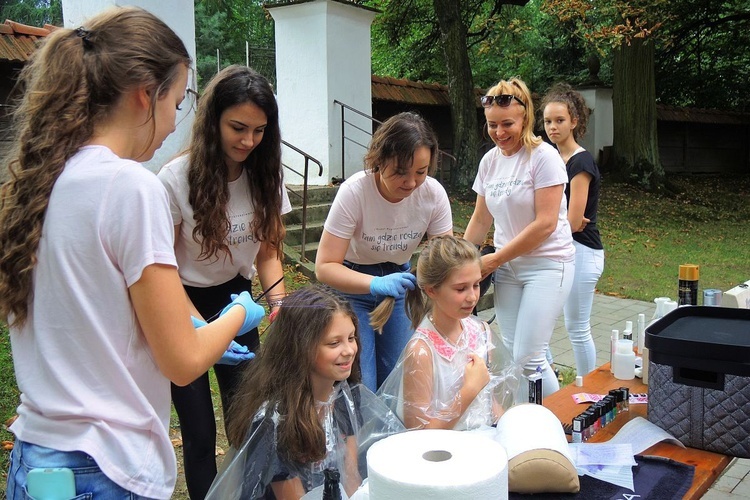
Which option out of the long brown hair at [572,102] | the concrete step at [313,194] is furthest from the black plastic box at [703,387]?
the concrete step at [313,194]

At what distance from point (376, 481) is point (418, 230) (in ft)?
5.39

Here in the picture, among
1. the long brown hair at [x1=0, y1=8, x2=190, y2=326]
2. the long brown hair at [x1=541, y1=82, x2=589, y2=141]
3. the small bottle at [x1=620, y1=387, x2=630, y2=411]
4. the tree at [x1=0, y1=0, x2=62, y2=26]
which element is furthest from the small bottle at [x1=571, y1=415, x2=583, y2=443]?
the tree at [x1=0, y1=0, x2=62, y2=26]

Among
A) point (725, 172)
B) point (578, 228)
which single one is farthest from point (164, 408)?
point (725, 172)

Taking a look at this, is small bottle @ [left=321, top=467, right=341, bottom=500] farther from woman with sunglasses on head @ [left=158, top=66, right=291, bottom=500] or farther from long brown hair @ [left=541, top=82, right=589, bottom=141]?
long brown hair @ [left=541, top=82, right=589, bottom=141]

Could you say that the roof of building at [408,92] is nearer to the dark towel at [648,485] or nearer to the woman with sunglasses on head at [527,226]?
the woman with sunglasses on head at [527,226]

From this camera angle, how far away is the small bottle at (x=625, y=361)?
2.45 m

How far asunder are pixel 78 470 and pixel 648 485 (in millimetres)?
1300

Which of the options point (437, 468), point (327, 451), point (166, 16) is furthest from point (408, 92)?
point (437, 468)

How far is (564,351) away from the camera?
16.5ft

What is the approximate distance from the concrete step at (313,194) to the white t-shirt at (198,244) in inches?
189

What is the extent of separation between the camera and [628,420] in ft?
6.78

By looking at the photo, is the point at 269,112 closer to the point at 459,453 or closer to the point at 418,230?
the point at 418,230

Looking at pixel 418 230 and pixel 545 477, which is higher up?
pixel 418 230

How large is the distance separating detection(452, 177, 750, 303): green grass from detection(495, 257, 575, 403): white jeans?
13.9ft
